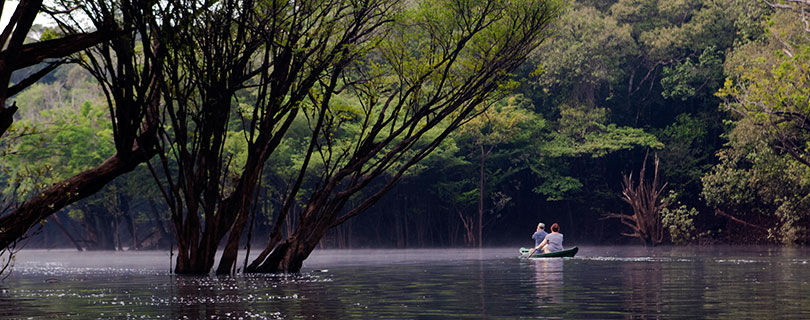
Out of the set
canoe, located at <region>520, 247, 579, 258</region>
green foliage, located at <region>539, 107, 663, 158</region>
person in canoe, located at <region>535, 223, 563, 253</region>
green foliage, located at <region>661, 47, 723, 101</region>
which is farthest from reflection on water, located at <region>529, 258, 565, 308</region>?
green foliage, located at <region>661, 47, 723, 101</region>

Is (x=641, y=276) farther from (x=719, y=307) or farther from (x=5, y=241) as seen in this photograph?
(x=5, y=241)

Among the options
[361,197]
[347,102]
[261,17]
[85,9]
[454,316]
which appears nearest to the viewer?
[454,316]

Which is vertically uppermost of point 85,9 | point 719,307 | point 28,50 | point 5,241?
point 85,9

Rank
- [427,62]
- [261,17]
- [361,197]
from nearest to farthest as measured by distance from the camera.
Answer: [261,17], [427,62], [361,197]

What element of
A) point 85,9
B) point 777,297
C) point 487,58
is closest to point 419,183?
point 487,58

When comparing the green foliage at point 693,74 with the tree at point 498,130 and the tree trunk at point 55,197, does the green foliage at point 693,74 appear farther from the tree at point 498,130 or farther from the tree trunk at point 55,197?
the tree trunk at point 55,197

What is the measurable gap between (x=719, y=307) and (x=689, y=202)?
38245mm

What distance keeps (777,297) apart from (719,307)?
1747 mm

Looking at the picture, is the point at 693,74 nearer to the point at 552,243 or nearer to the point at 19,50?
the point at 552,243

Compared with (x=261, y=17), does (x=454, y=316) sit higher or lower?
lower

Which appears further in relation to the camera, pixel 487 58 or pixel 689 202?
pixel 689 202

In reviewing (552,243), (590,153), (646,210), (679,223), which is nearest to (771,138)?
(679,223)

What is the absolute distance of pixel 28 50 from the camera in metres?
11.9

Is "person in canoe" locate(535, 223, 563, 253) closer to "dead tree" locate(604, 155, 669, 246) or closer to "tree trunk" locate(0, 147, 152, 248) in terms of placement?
"dead tree" locate(604, 155, 669, 246)
